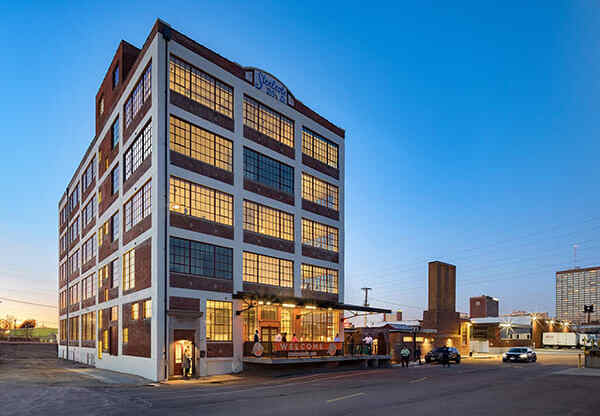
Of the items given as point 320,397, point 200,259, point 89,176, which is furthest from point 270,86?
point 320,397

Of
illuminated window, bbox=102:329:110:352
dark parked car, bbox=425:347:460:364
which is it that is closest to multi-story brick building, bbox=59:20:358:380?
illuminated window, bbox=102:329:110:352

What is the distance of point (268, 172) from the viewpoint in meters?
39.8

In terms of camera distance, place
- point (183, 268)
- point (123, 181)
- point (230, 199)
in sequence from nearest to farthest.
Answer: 1. point (183, 268)
2. point (230, 199)
3. point (123, 181)

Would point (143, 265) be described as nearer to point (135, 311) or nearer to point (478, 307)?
point (135, 311)

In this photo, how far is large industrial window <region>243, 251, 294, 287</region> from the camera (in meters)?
37.0

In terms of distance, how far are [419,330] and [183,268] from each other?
109ft

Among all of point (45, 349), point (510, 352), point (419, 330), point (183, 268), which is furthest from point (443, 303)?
point (45, 349)

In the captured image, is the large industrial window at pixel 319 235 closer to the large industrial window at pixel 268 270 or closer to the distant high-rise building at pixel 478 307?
the large industrial window at pixel 268 270

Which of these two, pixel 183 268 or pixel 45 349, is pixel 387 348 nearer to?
pixel 183 268

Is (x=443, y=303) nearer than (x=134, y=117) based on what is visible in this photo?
No

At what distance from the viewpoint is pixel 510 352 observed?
50.2 meters

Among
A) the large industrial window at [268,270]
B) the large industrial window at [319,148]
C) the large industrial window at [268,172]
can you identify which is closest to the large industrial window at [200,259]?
the large industrial window at [268,270]

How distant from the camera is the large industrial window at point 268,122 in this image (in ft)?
127

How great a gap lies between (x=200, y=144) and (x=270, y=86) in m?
9.53
